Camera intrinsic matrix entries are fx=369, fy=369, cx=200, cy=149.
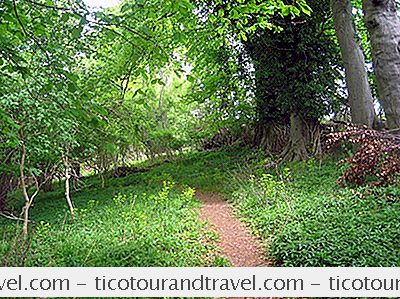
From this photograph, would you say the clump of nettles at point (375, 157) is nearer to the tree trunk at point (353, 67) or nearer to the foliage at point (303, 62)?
the tree trunk at point (353, 67)

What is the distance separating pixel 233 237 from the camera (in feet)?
16.7

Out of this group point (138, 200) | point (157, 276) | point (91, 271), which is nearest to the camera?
point (157, 276)

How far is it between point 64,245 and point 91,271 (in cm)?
141

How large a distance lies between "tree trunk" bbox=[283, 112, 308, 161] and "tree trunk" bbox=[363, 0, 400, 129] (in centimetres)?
364

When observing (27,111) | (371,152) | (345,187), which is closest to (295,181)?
(345,187)

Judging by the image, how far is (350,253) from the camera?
342 centimetres

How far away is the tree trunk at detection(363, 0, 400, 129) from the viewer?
5086 mm

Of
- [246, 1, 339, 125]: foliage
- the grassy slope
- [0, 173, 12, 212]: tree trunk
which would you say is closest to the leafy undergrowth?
the grassy slope

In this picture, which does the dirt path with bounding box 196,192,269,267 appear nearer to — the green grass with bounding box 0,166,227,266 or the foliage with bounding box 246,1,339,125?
the green grass with bounding box 0,166,227,266

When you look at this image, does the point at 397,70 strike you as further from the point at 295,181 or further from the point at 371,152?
the point at 295,181

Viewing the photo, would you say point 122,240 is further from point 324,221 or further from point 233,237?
point 324,221

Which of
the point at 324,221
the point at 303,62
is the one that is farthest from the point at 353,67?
the point at 324,221

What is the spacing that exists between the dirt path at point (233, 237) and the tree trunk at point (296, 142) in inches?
95.3

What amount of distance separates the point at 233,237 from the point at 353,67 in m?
4.02
